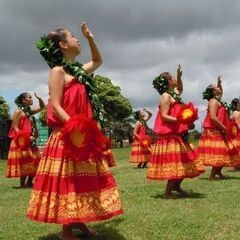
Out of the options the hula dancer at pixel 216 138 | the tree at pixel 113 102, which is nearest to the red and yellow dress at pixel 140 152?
the hula dancer at pixel 216 138

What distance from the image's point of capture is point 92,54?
19.5 feet

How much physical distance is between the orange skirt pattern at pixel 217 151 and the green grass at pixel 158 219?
1.98 meters

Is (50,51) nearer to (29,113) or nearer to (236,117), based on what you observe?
(29,113)

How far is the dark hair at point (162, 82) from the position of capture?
914 cm

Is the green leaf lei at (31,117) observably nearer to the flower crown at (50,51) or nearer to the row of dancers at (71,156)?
the row of dancers at (71,156)

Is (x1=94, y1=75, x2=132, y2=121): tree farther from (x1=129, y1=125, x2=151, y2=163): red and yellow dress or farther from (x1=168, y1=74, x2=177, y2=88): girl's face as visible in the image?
(x1=168, y1=74, x2=177, y2=88): girl's face

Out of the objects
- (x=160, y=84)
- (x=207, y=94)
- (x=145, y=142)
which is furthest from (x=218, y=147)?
(x=145, y=142)

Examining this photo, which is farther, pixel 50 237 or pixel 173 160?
pixel 173 160

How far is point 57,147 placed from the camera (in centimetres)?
556

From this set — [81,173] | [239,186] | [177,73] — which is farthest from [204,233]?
[239,186]

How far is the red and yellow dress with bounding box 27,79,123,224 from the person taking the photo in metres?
5.36

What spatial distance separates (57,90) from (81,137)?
616mm

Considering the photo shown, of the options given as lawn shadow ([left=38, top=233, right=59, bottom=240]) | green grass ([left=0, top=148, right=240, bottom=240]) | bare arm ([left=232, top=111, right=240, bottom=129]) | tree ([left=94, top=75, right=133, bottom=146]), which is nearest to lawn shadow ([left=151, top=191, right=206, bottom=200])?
green grass ([left=0, top=148, right=240, bottom=240])

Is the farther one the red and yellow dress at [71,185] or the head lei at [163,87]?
the head lei at [163,87]
